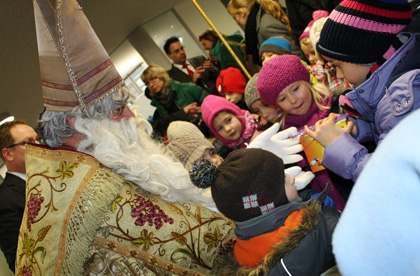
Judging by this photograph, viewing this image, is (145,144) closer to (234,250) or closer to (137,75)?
(234,250)

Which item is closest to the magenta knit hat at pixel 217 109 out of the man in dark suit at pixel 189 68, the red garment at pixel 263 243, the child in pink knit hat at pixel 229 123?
the child in pink knit hat at pixel 229 123

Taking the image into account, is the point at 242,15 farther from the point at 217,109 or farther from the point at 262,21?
the point at 217,109

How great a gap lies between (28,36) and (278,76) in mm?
2497

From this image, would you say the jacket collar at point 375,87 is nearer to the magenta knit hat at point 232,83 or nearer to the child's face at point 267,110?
the child's face at point 267,110

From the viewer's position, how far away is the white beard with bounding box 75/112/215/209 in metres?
1.68

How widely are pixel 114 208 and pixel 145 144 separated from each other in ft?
1.38

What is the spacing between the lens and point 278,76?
2.11m

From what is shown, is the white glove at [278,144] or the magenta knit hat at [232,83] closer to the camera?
the white glove at [278,144]

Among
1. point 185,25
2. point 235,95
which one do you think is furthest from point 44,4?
point 185,25

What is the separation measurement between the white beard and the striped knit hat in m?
0.93

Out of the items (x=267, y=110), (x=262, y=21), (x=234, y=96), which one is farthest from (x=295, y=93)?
(x=262, y=21)

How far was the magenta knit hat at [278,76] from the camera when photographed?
211cm

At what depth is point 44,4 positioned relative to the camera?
175 centimetres

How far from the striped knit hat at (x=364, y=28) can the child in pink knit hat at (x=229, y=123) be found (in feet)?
4.57
